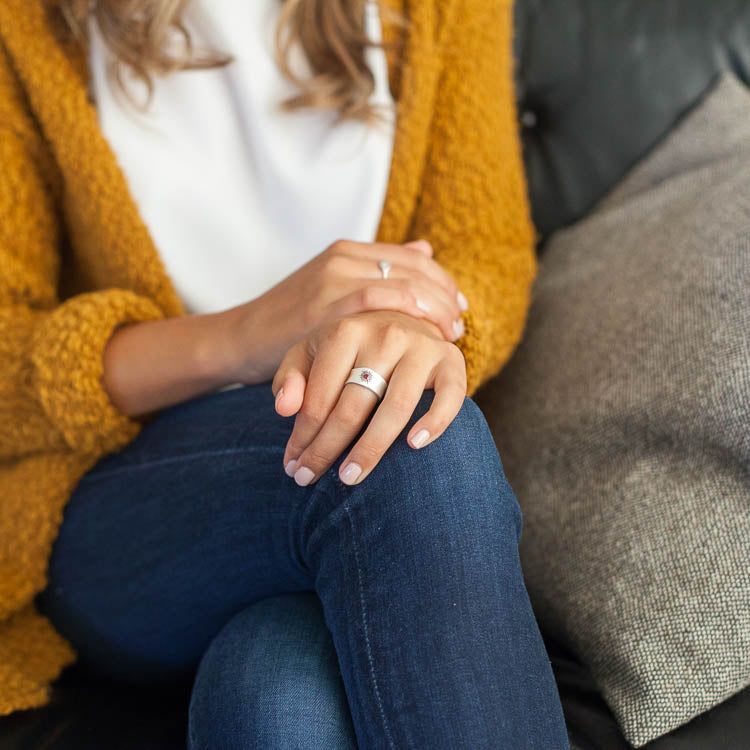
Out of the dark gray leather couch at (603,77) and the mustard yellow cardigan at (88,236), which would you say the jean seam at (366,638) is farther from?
the dark gray leather couch at (603,77)

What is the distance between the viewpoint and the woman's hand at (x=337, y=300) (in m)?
0.52

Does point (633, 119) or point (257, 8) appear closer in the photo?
point (257, 8)

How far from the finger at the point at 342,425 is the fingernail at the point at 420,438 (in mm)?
40

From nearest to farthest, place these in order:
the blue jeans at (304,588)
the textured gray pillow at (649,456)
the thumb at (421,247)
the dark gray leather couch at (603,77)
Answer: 1. the blue jeans at (304,588)
2. the textured gray pillow at (649,456)
3. the thumb at (421,247)
4. the dark gray leather couch at (603,77)

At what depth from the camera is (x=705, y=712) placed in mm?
495

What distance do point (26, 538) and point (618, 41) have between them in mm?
952

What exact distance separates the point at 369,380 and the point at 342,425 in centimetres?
4

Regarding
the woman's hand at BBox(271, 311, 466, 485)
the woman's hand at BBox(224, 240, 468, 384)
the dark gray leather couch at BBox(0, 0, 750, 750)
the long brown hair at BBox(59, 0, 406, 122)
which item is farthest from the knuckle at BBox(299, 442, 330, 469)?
the dark gray leather couch at BBox(0, 0, 750, 750)

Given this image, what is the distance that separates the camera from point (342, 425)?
0.44m

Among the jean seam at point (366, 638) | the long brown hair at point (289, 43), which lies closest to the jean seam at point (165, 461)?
the jean seam at point (366, 638)

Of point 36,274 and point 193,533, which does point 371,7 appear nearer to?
point 36,274

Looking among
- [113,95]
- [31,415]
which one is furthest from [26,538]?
[113,95]

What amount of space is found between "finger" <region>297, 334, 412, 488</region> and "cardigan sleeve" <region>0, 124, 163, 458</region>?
8.9 inches

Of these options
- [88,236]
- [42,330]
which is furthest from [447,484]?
[88,236]
